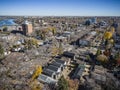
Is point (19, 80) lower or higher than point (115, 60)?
lower

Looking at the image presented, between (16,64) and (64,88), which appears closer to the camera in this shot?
(64,88)

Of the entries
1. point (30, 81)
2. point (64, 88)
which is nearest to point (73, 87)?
point (64, 88)

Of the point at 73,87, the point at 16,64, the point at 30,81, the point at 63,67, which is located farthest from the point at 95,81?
the point at 16,64

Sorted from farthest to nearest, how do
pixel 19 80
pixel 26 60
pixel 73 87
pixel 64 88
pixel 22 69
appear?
pixel 26 60
pixel 22 69
pixel 19 80
pixel 73 87
pixel 64 88

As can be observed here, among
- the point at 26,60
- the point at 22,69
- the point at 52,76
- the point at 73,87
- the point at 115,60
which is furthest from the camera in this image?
the point at 26,60

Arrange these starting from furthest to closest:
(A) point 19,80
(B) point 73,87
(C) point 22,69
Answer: (C) point 22,69
(A) point 19,80
(B) point 73,87

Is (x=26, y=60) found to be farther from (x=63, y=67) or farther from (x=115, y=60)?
(x=115, y=60)

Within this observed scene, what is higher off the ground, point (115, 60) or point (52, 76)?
point (115, 60)

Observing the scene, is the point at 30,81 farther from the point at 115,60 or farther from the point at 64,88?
the point at 115,60

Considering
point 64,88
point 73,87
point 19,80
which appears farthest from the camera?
point 19,80
